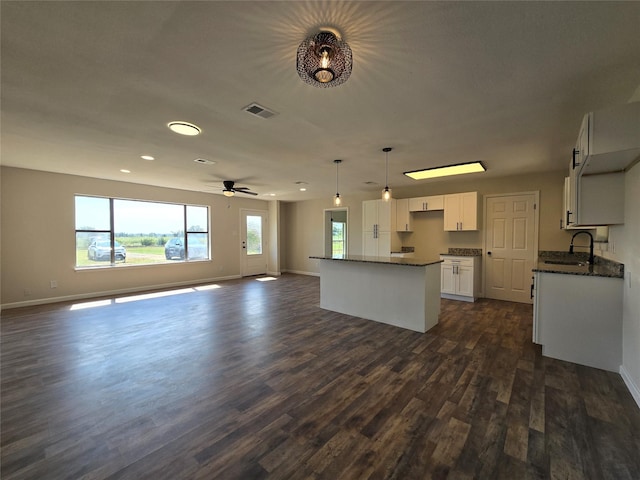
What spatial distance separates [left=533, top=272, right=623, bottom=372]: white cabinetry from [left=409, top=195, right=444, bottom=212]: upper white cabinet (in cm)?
310

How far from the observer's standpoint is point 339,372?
264cm

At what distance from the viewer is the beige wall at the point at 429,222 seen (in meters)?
5.02

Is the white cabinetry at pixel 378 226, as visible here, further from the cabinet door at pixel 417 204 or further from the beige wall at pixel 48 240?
the beige wall at pixel 48 240

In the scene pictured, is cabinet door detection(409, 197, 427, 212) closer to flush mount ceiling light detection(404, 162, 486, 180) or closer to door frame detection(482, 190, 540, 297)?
flush mount ceiling light detection(404, 162, 486, 180)

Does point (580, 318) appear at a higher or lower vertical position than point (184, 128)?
lower

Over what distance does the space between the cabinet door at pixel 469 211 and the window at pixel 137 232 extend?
6.64 m

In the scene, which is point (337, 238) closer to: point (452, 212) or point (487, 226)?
point (452, 212)

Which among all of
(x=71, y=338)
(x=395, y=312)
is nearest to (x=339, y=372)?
(x=395, y=312)

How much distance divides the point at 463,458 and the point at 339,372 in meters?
1.22

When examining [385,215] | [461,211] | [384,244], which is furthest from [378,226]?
[461,211]

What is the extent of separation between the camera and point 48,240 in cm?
528

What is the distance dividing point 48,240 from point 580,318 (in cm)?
846

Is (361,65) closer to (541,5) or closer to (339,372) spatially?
(541,5)

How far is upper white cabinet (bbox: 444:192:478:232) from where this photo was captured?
551cm
